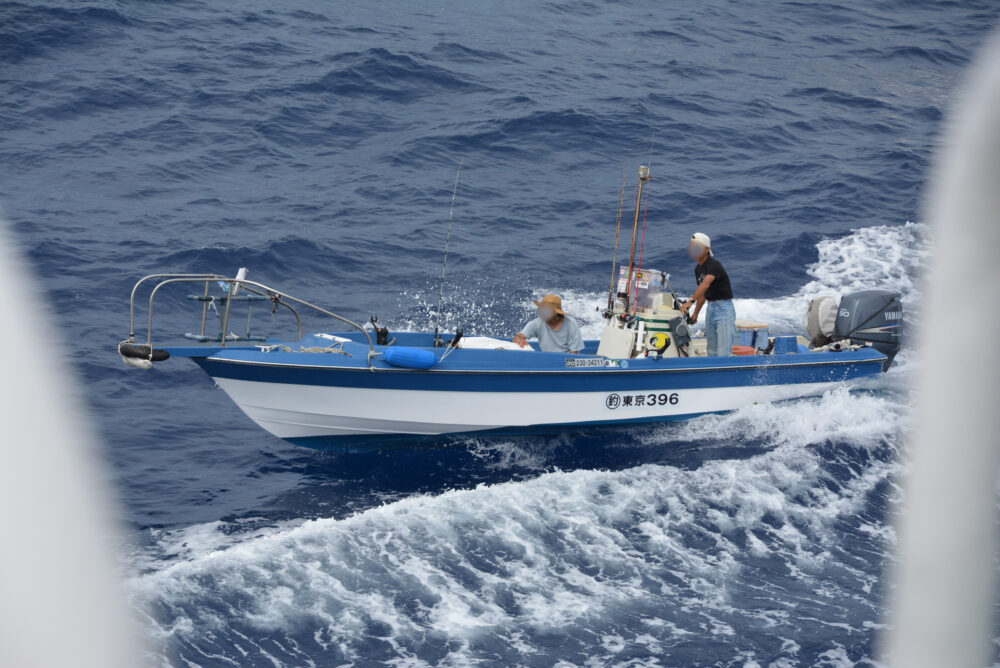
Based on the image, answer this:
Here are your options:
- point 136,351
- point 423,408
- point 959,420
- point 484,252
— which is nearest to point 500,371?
point 423,408

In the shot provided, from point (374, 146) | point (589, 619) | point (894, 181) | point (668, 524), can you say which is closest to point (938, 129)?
point (894, 181)

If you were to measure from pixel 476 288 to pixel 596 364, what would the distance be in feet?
14.9

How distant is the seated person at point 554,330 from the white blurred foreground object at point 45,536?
400 inches

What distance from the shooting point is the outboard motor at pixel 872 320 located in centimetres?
1352

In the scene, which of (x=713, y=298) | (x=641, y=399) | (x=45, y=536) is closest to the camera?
(x=45, y=536)

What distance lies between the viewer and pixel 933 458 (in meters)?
1.54

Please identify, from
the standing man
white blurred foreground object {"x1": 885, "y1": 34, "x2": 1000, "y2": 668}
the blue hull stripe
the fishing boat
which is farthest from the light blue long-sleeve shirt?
white blurred foreground object {"x1": 885, "y1": 34, "x2": 1000, "y2": 668}

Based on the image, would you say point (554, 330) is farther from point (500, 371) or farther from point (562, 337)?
point (500, 371)

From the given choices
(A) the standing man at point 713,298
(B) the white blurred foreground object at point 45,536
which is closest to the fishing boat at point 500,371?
(A) the standing man at point 713,298

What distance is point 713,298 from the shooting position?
40.5ft

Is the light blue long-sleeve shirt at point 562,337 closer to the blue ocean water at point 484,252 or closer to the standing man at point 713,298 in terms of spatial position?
the blue ocean water at point 484,252

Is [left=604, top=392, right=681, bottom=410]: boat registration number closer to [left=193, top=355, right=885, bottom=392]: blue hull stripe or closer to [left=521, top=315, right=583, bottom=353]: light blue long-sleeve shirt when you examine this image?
[left=193, top=355, right=885, bottom=392]: blue hull stripe

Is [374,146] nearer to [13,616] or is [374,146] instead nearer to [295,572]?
[295,572]

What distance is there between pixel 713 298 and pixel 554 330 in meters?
1.98
